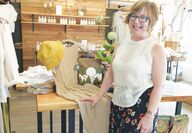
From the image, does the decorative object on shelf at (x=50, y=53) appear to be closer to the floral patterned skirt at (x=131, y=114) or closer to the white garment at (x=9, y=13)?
the floral patterned skirt at (x=131, y=114)

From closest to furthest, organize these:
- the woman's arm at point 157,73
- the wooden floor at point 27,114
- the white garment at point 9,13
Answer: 1. the woman's arm at point 157,73
2. the wooden floor at point 27,114
3. the white garment at point 9,13

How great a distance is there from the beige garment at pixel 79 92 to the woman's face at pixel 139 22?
53 centimetres

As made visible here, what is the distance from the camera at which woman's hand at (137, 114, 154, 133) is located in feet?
4.05

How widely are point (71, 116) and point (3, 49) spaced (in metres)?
0.85

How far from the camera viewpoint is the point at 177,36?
5.48m

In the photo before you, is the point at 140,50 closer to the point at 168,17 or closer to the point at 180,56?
the point at 180,56

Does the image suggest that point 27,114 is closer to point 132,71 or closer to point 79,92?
point 79,92

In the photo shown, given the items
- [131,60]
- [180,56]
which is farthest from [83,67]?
[180,56]

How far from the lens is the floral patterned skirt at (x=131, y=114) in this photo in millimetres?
1290

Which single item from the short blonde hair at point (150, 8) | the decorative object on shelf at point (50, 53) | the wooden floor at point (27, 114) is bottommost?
the wooden floor at point (27, 114)

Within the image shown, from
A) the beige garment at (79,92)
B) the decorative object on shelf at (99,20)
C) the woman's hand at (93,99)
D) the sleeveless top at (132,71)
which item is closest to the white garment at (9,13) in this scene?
the decorative object on shelf at (99,20)

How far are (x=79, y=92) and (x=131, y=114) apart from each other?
442 mm

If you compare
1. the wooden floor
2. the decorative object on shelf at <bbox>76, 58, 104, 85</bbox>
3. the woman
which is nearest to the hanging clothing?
the decorative object on shelf at <bbox>76, 58, 104, 85</bbox>

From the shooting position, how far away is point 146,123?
124 centimetres
